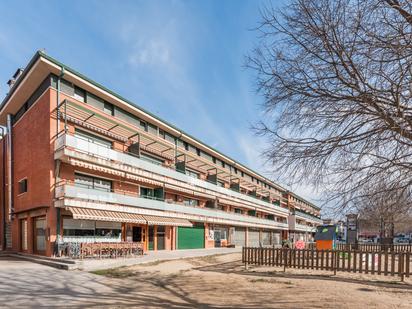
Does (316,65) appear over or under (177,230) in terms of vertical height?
over

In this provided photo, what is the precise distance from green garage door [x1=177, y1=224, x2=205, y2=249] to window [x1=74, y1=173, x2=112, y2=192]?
11540 millimetres

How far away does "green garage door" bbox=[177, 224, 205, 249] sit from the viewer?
119 ft

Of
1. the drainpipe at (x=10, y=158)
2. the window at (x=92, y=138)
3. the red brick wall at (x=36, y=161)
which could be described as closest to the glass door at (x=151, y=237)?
the window at (x=92, y=138)

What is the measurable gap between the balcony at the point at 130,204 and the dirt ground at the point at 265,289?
26.5ft

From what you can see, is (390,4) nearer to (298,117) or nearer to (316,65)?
(316,65)

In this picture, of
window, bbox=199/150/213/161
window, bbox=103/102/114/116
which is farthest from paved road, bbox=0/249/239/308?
window, bbox=199/150/213/161

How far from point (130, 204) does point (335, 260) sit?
1720 cm

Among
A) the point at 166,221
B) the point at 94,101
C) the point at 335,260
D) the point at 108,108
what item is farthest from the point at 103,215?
the point at 335,260

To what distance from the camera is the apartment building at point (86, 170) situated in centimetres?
2298

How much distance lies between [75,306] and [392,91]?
28.3 feet

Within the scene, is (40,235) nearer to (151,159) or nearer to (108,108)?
(108,108)

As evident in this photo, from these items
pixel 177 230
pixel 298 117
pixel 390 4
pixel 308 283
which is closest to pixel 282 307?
pixel 308 283

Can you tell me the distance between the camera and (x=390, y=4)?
5.01 meters

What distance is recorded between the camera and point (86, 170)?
2514 centimetres
